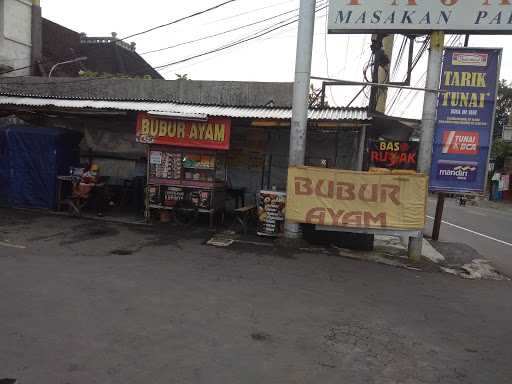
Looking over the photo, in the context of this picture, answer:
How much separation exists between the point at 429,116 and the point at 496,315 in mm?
4524

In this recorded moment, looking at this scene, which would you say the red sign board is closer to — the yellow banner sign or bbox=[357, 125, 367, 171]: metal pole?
the yellow banner sign

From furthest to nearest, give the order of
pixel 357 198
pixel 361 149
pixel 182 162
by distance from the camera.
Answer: pixel 361 149, pixel 182 162, pixel 357 198

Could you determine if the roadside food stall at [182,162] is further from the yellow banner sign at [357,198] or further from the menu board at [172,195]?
the yellow banner sign at [357,198]

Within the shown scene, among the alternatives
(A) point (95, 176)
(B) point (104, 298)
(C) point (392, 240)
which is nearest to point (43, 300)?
(B) point (104, 298)

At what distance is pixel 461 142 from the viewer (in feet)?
32.0

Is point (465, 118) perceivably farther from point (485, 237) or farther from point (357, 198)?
point (485, 237)

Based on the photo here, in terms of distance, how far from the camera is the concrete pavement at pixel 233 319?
4109 millimetres

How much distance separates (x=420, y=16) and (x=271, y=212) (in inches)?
208

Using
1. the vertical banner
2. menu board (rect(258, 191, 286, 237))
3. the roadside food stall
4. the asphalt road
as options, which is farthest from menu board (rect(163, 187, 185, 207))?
the asphalt road

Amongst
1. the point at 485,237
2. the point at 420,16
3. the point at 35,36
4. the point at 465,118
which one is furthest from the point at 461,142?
the point at 35,36

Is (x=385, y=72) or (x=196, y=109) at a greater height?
(x=385, y=72)

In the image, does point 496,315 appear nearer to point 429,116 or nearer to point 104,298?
point 429,116

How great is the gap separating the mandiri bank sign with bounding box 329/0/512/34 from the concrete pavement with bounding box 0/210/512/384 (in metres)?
5.06

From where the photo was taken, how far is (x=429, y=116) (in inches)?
373
